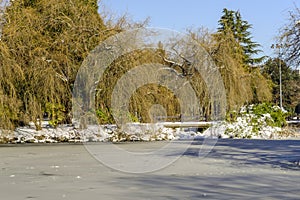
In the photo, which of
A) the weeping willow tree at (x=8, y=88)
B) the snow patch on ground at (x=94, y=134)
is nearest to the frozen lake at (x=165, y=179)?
the weeping willow tree at (x=8, y=88)

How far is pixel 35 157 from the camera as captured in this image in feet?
39.7

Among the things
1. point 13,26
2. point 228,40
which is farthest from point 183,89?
point 13,26

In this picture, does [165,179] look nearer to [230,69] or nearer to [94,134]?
[94,134]

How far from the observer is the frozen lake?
637 cm

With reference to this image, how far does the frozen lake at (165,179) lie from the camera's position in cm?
637

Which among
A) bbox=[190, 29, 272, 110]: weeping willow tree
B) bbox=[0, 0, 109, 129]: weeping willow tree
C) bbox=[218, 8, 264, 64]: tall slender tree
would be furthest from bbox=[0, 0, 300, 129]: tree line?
bbox=[218, 8, 264, 64]: tall slender tree

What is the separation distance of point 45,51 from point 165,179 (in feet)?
33.9

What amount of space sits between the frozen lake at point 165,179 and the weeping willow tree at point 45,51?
522 centimetres

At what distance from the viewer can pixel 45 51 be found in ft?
55.1

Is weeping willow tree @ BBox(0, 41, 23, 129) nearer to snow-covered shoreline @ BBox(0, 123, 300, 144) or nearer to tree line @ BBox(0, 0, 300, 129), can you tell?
tree line @ BBox(0, 0, 300, 129)

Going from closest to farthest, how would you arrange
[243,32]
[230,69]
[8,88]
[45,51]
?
[8,88] → [45,51] → [230,69] → [243,32]

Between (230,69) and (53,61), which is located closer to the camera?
(53,61)

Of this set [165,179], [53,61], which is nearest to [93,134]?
[53,61]

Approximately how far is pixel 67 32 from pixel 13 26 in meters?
1.94
